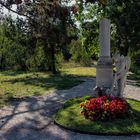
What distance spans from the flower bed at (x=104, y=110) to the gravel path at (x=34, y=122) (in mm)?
1169

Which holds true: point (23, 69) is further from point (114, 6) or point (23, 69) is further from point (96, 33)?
point (114, 6)

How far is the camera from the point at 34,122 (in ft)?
37.3

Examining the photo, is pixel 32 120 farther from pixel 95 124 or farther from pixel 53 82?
pixel 53 82

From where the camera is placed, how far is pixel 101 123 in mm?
10914

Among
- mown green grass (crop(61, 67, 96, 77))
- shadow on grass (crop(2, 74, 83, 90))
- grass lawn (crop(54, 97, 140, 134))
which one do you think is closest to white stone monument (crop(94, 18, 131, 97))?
grass lawn (crop(54, 97, 140, 134))

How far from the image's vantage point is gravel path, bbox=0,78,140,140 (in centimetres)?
973

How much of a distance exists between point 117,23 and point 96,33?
24.2 feet

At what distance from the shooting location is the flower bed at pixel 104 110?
444 inches

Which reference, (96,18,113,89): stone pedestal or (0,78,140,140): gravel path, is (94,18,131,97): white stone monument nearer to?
(96,18,113,89): stone pedestal

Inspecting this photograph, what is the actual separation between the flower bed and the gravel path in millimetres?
1169

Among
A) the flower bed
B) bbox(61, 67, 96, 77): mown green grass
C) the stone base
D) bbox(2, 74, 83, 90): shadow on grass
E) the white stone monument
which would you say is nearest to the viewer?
the flower bed

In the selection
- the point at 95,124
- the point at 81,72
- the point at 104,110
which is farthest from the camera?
the point at 81,72

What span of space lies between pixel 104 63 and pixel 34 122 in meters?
4.71

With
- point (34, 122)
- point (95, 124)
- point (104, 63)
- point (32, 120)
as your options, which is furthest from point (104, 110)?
point (104, 63)
